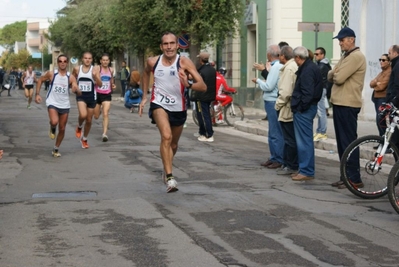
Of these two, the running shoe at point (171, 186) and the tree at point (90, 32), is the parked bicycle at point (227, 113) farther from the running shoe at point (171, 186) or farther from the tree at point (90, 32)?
the tree at point (90, 32)

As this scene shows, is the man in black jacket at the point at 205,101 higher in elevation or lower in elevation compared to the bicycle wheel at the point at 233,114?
higher

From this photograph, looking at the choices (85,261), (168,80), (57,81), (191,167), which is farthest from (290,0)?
(85,261)

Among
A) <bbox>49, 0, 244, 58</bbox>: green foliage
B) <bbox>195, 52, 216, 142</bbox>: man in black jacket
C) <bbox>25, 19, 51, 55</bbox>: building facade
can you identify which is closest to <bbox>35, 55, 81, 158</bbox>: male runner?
<bbox>195, 52, 216, 142</bbox>: man in black jacket

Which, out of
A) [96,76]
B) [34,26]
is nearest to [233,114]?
[96,76]

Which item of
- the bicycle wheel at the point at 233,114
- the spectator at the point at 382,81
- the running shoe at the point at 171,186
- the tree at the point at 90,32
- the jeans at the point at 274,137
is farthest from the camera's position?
the tree at the point at 90,32

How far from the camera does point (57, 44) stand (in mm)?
69812

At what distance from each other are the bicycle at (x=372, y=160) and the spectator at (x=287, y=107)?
6.72 ft

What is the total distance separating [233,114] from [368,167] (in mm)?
14255

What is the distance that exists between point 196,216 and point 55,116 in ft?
24.8

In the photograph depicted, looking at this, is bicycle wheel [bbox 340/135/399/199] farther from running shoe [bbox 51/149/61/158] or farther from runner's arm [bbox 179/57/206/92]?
running shoe [bbox 51/149/61/158]

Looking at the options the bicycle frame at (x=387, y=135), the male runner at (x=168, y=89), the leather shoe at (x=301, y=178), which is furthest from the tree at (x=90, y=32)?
the bicycle frame at (x=387, y=135)

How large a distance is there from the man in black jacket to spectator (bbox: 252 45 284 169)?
4841 mm

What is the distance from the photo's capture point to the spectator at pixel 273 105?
1362 centimetres

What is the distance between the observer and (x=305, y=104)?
1183cm
